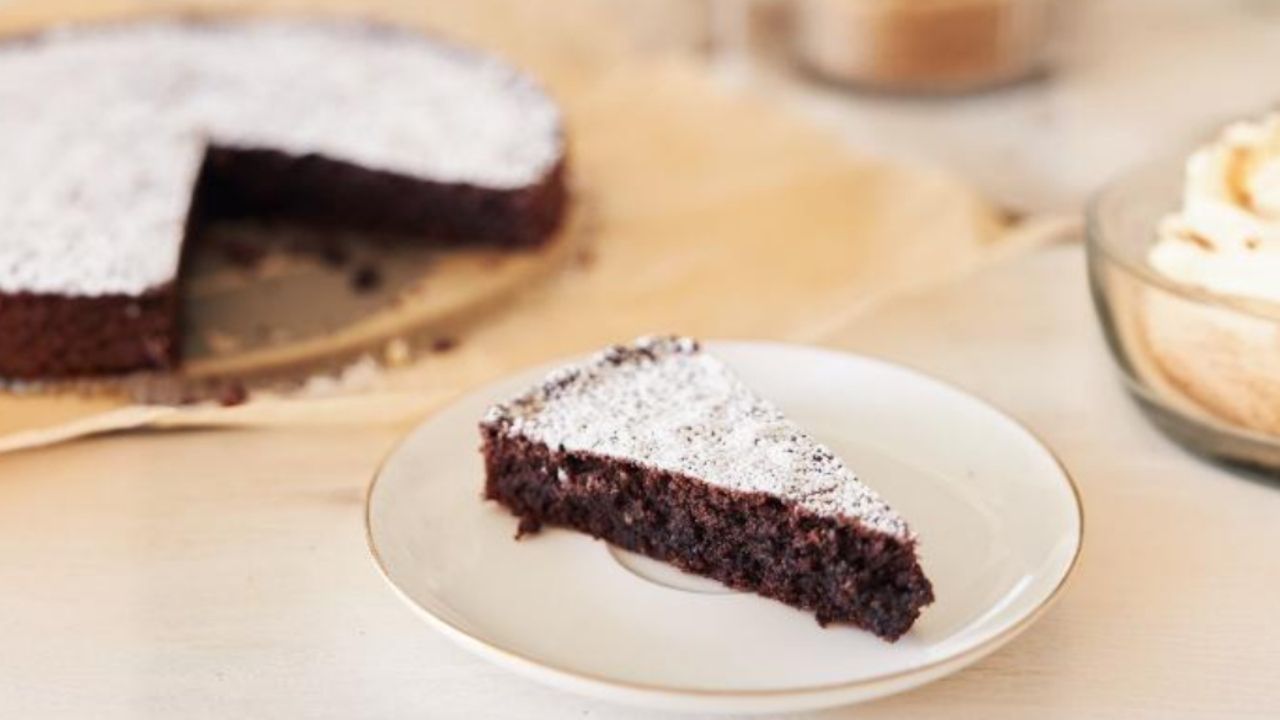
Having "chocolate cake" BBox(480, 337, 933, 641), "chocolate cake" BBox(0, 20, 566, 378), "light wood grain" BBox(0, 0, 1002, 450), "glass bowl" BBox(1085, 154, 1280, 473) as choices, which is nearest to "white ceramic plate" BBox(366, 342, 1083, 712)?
"chocolate cake" BBox(480, 337, 933, 641)

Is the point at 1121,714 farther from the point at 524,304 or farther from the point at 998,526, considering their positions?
the point at 524,304

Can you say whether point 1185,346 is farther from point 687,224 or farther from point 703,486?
point 687,224

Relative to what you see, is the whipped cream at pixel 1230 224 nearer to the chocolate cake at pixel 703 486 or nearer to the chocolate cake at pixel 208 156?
the chocolate cake at pixel 703 486

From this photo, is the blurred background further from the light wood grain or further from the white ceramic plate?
the white ceramic plate

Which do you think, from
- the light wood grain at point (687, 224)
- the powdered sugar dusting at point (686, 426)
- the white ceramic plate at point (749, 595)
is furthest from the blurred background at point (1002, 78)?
the powdered sugar dusting at point (686, 426)

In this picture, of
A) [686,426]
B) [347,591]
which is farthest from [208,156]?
[686,426]
